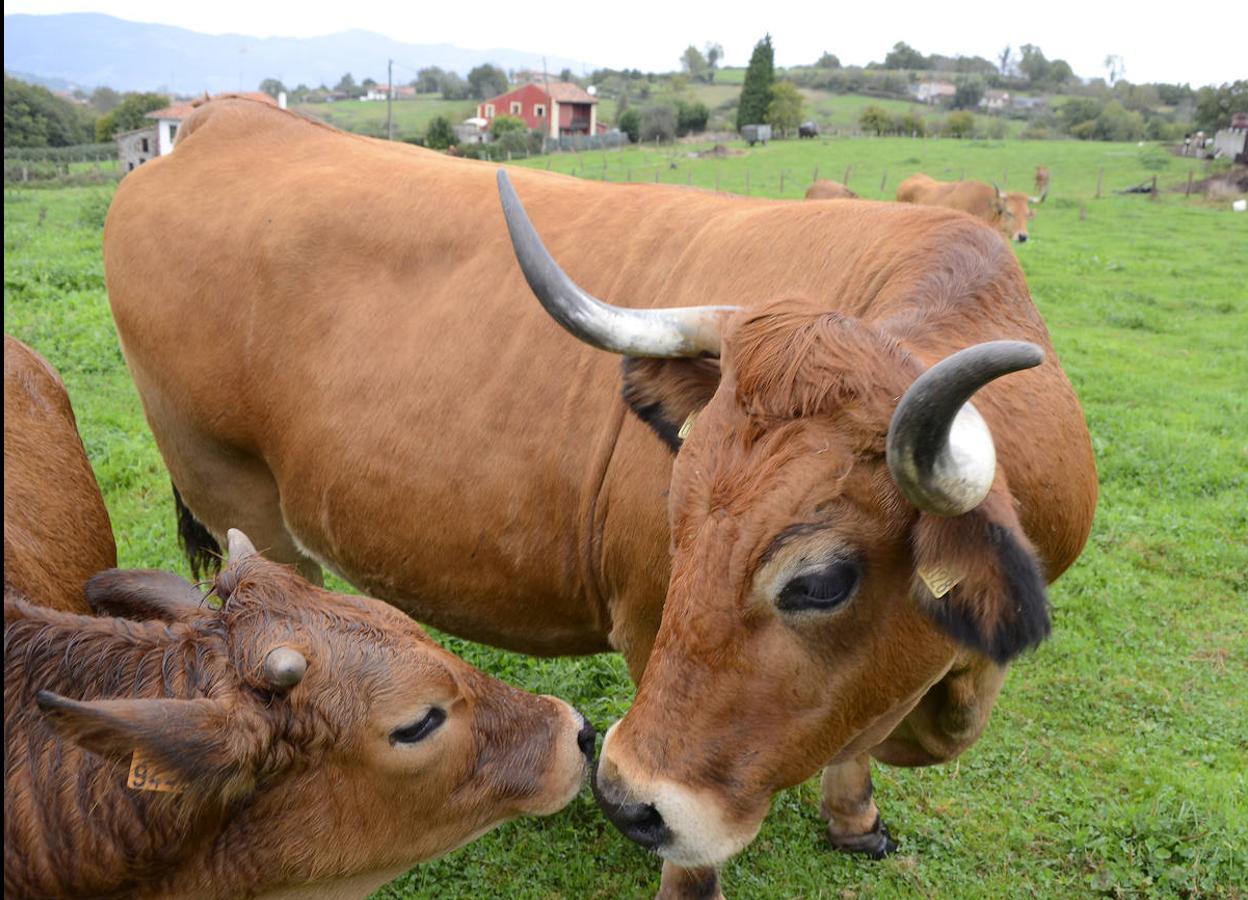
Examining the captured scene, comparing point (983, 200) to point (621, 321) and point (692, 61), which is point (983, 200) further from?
point (692, 61)

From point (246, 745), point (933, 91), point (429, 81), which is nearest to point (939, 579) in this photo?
point (246, 745)

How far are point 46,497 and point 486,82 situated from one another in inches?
3865

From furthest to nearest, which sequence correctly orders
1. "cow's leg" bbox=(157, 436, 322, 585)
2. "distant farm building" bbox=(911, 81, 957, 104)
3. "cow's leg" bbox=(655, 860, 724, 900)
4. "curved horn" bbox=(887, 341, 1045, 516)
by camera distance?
"distant farm building" bbox=(911, 81, 957, 104), "cow's leg" bbox=(157, 436, 322, 585), "cow's leg" bbox=(655, 860, 724, 900), "curved horn" bbox=(887, 341, 1045, 516)

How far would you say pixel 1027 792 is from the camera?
4617 mm

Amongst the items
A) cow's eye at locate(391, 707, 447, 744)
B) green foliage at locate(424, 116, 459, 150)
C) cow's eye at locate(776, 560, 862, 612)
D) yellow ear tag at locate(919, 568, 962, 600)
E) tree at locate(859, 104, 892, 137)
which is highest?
tree at locate(859, 104, 892, 137)

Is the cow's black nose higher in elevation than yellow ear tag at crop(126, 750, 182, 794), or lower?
lower

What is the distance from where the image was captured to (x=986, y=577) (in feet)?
7.00

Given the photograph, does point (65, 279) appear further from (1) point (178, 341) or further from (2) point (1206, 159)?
(2) point (1206, 159)

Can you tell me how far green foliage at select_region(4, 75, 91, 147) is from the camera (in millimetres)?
42969

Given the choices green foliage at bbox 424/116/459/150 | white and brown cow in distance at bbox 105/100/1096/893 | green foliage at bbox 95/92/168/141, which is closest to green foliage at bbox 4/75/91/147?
green foliage at bbox 95/92/168/141

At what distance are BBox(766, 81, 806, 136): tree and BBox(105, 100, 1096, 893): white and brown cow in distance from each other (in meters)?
54.4

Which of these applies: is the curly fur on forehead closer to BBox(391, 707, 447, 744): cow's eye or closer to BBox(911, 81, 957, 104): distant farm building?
BBox(391, 707, 447, 744): cow's eye

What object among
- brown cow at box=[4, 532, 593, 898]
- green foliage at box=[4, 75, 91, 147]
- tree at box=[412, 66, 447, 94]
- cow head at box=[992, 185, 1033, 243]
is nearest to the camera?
brown cow at box=[4, 532, 593, 898]

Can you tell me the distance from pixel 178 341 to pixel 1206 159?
41.2 meters
